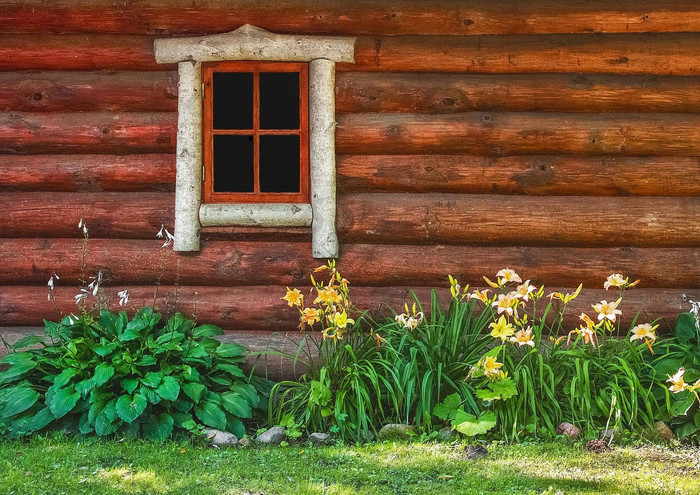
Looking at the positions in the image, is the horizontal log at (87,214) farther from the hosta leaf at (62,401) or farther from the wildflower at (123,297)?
the hosta leaf at (62,401)

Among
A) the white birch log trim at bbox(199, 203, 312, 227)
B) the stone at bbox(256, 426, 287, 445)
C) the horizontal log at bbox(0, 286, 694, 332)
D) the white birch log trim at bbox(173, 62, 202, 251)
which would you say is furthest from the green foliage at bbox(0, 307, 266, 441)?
the white birch log trim at bbox(199, 203, 312, 227)

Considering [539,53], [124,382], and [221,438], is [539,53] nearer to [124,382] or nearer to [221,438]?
[221,438]

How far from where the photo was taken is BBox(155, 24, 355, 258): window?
5.57m

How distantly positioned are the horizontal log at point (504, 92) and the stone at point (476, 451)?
257 cm

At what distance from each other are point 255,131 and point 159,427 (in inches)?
94.9

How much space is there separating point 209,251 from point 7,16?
2.38 meters

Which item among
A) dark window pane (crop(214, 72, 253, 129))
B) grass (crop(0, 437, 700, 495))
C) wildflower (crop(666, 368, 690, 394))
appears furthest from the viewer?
dark window pane (crop(214, 72, 253, 129))

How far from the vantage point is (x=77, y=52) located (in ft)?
18.7

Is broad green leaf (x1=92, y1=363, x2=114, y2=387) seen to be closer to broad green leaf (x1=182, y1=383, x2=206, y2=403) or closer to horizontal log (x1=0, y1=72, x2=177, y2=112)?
broad green leaf (x1=182, y1=383, x2=206, y2=403)

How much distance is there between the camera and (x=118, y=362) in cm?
477

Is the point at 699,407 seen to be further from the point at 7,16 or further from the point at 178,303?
the point at 7,16

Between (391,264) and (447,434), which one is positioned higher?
(391,264)

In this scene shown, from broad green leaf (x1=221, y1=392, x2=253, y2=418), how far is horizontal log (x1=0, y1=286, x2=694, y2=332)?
84 cm

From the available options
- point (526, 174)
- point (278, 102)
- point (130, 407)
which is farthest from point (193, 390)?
point (526, 174)
